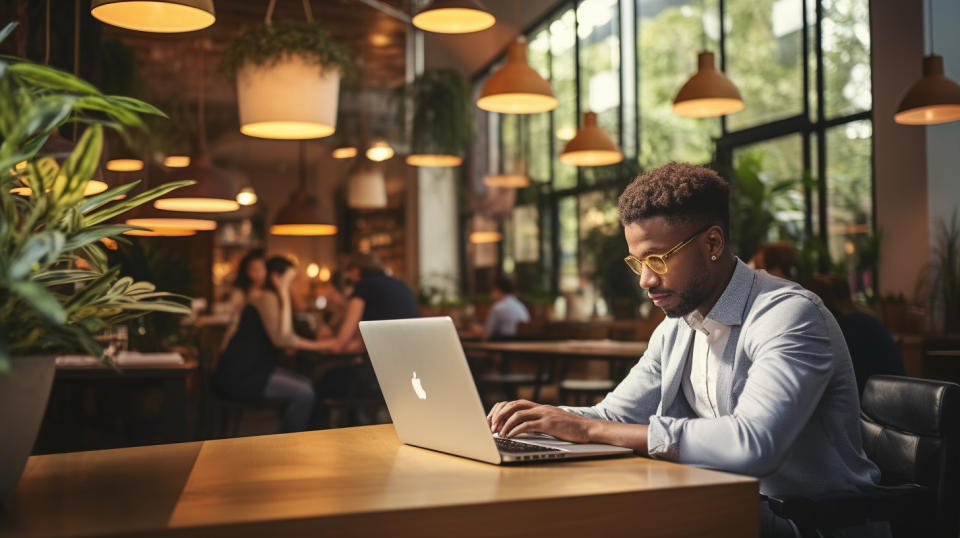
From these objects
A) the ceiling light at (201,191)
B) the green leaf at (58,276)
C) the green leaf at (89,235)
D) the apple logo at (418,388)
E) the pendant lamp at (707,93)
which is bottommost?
the apple logo at (418,388)

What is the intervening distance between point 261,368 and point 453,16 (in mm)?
2447

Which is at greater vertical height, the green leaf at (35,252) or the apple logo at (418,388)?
the green leaf at (35,252)

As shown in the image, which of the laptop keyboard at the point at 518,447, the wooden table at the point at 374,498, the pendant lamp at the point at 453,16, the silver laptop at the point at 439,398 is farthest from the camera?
the pendant lamp at the point at 453,16

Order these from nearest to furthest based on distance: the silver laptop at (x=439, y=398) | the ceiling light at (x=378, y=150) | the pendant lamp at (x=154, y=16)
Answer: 1. the silver laptop at (x=439, y=398)
2. the pendant lamp at (x=154, y=16)
3. the ceiling light at (x=378, y=150)

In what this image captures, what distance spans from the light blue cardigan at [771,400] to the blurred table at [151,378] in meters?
2.98

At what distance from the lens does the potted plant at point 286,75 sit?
4293mm

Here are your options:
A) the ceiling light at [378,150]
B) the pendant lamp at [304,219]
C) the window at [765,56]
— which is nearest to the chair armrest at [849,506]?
the pendant lamp at [304,219]

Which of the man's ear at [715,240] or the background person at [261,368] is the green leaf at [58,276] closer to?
the man's ear at [715,240]

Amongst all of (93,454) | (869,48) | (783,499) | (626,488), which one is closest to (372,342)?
(93,454)

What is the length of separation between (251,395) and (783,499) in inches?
180

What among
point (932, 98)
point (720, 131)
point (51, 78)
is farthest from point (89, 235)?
point (720, 131)

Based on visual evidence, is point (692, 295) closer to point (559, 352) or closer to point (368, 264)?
point (559, 352)

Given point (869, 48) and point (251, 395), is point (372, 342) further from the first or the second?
point (869, 48)

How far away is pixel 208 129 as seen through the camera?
1557 cm
